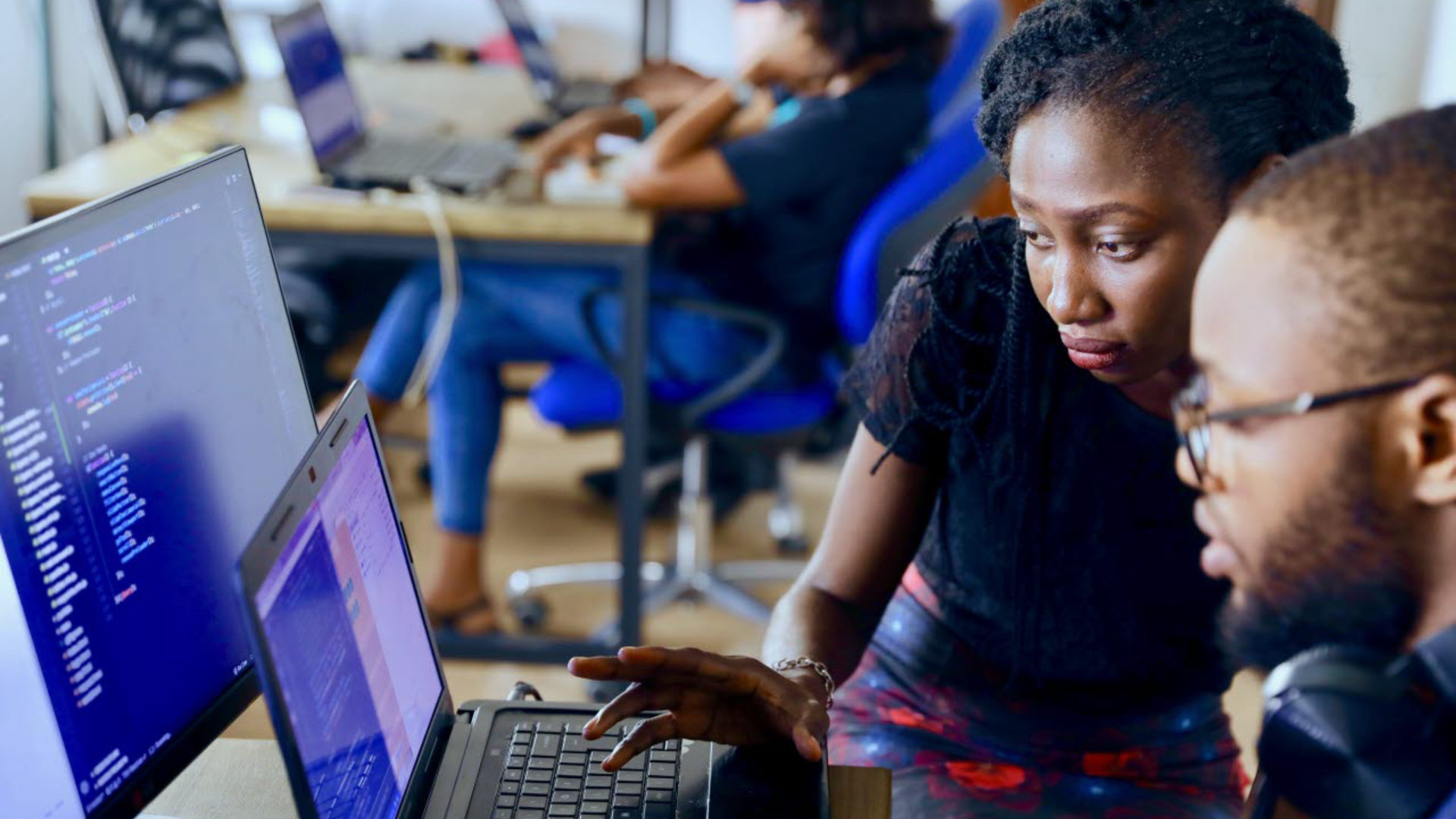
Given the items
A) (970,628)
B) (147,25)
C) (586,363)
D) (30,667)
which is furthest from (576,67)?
(30,667)

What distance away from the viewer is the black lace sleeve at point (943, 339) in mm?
1185

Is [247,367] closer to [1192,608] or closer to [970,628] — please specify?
[970,628]

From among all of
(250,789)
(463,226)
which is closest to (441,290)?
(463,226)

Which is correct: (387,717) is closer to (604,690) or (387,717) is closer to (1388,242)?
(1388,242)

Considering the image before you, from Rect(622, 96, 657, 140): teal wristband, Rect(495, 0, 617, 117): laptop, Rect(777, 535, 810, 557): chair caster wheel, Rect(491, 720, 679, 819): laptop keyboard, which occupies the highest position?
Rect(495, 0, 617, 117): laptop

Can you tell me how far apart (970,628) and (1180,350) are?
0.31 meters

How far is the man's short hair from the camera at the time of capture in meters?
0.65

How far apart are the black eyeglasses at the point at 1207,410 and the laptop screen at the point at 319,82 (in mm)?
1753

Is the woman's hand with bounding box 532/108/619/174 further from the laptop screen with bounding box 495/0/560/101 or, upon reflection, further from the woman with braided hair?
the woman with braided hair

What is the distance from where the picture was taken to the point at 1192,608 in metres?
1.20

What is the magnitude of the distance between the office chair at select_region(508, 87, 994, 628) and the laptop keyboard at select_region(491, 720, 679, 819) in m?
1.21

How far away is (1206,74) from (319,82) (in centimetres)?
170

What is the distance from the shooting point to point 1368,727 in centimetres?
69

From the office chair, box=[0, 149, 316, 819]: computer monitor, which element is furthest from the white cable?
box=[0, 149, 316, 819]: computer monitor
